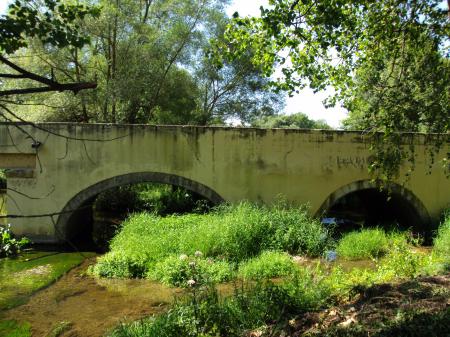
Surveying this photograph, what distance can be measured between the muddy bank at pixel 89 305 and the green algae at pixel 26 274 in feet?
0.87

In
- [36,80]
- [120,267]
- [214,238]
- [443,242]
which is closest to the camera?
[36,80]

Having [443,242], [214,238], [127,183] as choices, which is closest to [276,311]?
[214,238]

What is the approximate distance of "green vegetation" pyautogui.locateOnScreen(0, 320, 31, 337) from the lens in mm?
6371

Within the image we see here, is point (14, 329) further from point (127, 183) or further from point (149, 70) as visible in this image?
point (149, 70)

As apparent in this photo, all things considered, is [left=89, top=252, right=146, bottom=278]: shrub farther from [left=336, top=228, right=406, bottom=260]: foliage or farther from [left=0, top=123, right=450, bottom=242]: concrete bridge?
[left=336, top=228, right=406, bottom=260]: foliage

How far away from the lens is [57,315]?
7125mm

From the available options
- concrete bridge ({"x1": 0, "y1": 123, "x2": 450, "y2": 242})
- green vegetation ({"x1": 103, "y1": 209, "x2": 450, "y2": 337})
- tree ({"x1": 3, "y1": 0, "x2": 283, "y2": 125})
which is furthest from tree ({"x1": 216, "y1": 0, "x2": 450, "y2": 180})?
tree ({"x1": 3, "y1": 0, "x2": 283, "y2": 125})

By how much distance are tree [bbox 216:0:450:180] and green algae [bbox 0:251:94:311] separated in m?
4.94

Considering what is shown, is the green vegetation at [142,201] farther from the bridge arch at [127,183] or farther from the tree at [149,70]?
the bridge arch at [127,183]

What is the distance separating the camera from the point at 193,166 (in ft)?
39.3

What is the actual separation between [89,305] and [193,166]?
17.3ft

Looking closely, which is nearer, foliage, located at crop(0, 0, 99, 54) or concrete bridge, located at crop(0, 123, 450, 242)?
foliage, located at crop(0, 0, 99, 54)

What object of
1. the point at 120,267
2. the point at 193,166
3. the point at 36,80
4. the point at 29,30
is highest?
the point at 29,30

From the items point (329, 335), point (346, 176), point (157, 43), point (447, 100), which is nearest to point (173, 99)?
point (157, 43)
